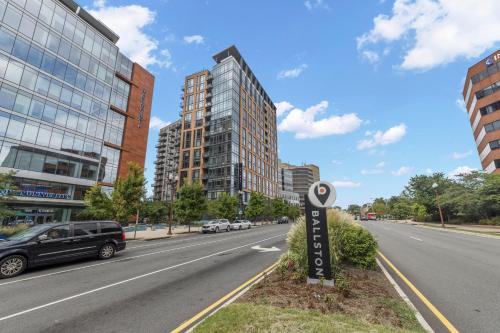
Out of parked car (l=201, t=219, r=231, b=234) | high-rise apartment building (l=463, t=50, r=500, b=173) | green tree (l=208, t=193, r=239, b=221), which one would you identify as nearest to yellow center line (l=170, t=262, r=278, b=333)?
parked car (l=201, t=219, r=231, b=234)

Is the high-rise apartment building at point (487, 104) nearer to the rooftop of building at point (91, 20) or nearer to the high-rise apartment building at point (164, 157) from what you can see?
the rooftop of building at point (91, 20)

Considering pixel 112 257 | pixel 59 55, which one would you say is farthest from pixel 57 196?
pixel 112 257

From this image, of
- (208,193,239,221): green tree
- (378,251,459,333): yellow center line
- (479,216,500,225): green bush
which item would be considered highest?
(208,193,239,221): green tree

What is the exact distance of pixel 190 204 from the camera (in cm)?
3103

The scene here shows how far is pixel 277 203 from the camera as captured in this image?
6956 centimetres

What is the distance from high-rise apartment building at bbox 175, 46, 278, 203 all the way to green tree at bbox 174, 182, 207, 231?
1110 inches

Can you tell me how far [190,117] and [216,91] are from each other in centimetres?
1160

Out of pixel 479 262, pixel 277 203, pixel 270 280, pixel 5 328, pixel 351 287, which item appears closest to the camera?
pixel 5 328

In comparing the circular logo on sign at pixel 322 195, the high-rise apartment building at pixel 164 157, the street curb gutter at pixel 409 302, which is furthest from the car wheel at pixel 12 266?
the high-rise apartment building at pixel 164 157

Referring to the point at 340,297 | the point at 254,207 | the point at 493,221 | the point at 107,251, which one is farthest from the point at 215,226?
the point at 493,221

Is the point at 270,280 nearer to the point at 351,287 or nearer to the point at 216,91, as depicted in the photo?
the point at 351,287

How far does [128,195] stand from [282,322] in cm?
2236

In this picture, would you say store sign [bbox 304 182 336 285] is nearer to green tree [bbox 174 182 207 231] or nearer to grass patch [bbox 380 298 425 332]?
grass patch [bbox 380 298 425 332]

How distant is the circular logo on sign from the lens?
6.24m
